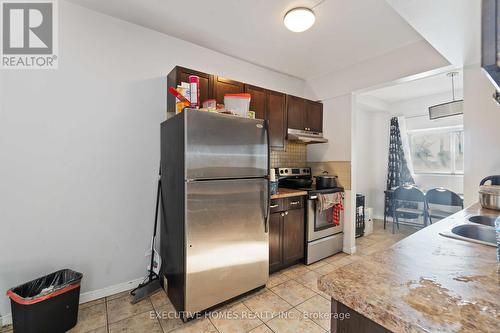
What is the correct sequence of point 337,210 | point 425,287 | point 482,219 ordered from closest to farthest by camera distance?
point 425,287, point 482,219, point 337,210

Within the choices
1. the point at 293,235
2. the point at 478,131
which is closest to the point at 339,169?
the point at 293,235

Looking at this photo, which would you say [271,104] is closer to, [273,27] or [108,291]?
[273,27]

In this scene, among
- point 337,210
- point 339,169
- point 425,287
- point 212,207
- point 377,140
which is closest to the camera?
point 425,287

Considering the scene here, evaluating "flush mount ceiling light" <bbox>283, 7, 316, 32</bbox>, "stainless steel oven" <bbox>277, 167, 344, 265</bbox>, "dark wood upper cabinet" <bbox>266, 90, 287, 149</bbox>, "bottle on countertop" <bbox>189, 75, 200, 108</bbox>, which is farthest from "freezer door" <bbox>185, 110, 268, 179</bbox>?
"stainless steel oven" <bbox>277, 167, 344, 265</bbox>

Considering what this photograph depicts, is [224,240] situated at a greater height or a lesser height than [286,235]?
greater

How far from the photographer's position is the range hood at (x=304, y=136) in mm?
3057

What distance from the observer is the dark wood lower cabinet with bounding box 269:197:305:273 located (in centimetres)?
249

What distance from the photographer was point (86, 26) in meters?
1.99

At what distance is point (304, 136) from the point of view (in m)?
3.15

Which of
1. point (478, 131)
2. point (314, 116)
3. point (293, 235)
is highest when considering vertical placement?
point (314, 116)

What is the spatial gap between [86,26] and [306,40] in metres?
2.21

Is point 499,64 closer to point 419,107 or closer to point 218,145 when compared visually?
point 218,145

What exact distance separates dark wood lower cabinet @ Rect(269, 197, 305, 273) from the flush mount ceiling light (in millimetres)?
1791

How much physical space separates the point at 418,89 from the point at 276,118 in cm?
297
